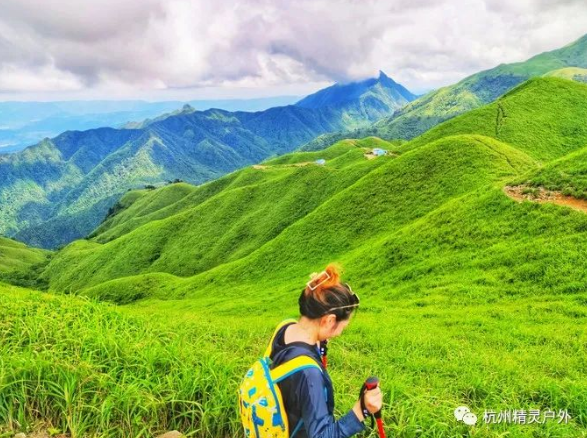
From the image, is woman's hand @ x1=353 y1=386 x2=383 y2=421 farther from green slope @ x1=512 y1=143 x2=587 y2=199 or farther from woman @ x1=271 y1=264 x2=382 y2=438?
green slope @ x1=512 y1=143 x2=587 y2=199

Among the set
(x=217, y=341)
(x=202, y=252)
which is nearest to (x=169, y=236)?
(x=202, y=252)

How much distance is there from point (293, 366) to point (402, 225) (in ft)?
127

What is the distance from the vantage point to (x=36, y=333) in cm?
777

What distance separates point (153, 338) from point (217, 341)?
3.15 meters

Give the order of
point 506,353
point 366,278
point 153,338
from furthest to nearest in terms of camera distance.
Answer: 1. point 366,278
2. point 506,353
3. point 153,338

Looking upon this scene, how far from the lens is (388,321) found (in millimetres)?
18516

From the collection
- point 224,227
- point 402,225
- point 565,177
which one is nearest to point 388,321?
point 565,177

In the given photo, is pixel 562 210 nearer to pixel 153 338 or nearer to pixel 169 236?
pixel 153 338

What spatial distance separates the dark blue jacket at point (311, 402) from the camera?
3811mm

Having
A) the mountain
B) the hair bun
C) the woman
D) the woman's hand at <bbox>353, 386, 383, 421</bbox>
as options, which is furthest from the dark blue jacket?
the mountain

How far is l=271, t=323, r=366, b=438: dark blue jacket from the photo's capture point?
3811mm

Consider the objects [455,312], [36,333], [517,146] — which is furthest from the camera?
[517,146]

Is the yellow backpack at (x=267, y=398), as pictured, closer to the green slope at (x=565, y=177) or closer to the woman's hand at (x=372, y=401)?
the woman's hand at (x=372, y=401)

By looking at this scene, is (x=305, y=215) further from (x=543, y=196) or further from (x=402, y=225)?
(x=543, y=196)
